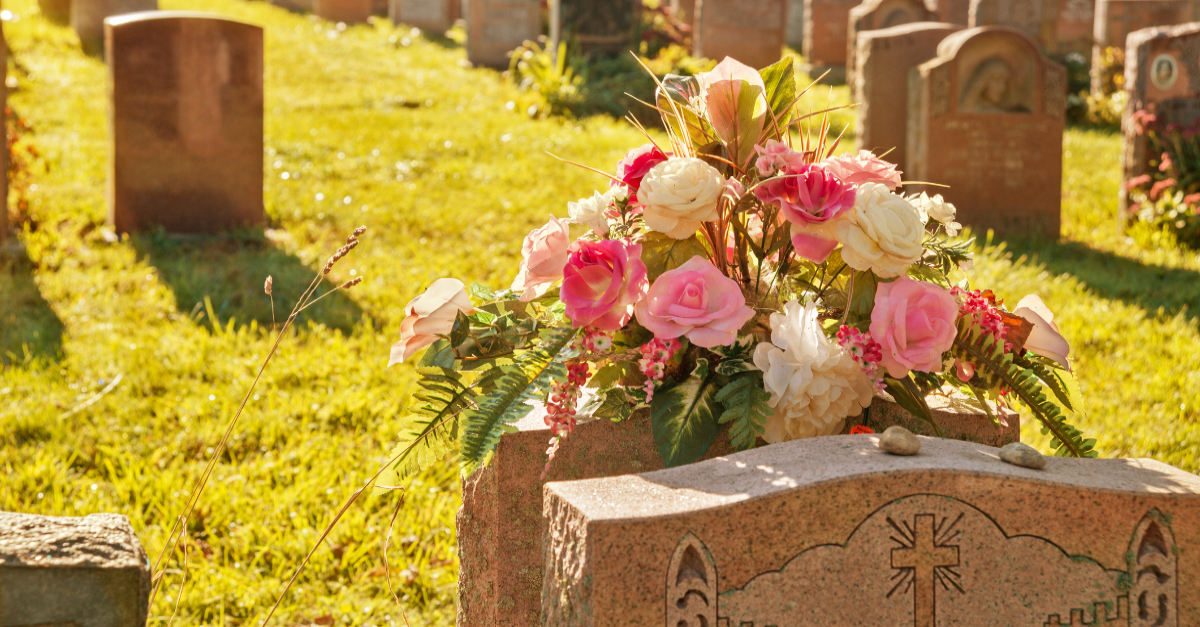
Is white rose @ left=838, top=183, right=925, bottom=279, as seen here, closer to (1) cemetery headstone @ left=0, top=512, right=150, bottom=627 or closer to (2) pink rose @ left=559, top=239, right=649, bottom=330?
(2) pink rose @ left=559, top=239, right=649, bottom=330

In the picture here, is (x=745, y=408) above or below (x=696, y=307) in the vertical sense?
below

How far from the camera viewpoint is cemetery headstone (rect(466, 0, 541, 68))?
11898 mm

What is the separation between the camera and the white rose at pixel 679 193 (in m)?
1.53

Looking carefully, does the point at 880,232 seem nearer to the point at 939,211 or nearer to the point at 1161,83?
the point at 939,211

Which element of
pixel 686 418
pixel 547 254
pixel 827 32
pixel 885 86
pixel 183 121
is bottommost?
pixel 686 418

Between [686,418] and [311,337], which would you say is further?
[311,337]

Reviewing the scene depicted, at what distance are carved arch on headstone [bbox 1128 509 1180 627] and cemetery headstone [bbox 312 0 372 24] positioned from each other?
617 inches

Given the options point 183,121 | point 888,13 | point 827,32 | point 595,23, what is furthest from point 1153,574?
point 827,32

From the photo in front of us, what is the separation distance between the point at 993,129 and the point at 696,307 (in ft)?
18.9

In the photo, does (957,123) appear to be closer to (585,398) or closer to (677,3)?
(585,398)

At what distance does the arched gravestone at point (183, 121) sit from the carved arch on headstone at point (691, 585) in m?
5.05

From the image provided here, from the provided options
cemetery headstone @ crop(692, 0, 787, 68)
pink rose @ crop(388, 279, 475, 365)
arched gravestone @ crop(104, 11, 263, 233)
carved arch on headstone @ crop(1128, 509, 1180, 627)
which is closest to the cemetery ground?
arched gravestone @ crop(104, 11, 263, 233)

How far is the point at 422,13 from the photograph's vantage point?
15.1 m

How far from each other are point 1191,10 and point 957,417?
41.6ft
